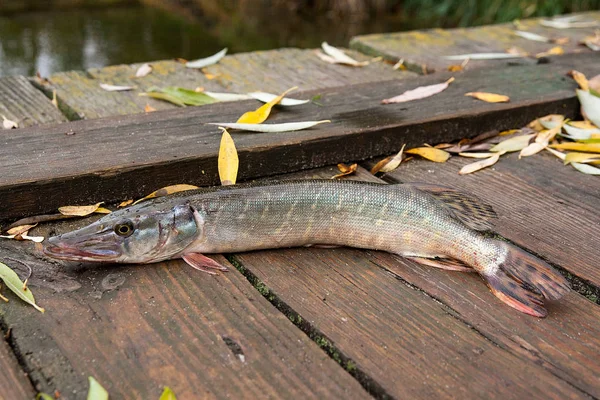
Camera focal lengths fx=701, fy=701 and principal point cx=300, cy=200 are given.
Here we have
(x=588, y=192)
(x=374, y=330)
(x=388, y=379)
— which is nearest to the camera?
(x=388, y=379)

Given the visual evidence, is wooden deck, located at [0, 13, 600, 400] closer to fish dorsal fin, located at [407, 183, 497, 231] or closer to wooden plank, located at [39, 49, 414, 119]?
fish dorsal fin, located at [407, 183, 497, 231]

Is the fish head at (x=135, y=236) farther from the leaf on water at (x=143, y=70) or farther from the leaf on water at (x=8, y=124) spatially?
the leaf on water at (x=143, y=70)

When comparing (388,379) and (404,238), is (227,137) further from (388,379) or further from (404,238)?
(388,379)

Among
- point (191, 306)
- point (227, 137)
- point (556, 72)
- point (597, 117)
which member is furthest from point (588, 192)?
point (191, 306)

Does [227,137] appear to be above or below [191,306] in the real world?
above

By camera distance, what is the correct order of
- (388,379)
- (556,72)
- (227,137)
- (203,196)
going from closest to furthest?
(388,379)
(203,196)
(227,137)
(556,72)

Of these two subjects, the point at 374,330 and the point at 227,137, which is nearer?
the point at 374,330
